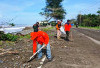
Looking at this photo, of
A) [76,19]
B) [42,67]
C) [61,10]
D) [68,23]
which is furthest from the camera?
[76,19]

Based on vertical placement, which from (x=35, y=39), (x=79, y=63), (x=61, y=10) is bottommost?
(x=79, y=63)

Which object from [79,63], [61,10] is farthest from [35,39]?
[61,10]

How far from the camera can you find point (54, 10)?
62.1 m

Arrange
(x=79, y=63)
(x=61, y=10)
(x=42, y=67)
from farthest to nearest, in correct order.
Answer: (x=61, y=10)
(x=79, y=63)
(x=42, y=67)

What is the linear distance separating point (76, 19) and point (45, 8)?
27595mm

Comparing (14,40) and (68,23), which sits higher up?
(68,23)

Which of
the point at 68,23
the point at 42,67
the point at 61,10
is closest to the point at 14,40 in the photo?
the point at 68,23

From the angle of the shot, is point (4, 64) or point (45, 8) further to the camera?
point (45, 8)

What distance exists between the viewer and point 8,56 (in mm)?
6449

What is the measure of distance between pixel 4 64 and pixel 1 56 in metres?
1.18

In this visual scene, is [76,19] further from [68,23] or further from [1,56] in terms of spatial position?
[1,56]

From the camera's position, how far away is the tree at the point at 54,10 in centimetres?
6191

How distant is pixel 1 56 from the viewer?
646cm

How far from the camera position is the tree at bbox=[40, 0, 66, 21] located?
61906 mm
